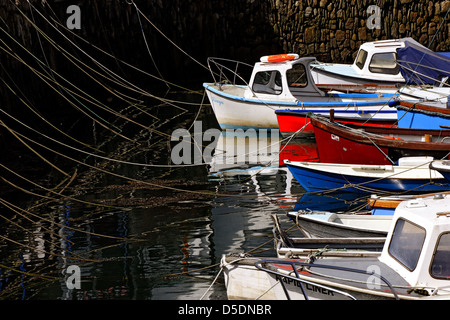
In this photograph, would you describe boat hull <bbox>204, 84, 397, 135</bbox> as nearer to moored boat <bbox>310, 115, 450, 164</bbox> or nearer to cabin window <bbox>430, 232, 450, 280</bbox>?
moored boat <bbox>310, 115, 450, 164</bbox>

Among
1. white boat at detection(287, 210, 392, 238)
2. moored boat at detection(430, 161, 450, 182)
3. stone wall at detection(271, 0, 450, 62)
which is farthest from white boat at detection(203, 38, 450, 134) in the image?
white boat at detection(287, 210, 392, 238)

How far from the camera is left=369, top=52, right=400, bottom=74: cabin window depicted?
77.8ft

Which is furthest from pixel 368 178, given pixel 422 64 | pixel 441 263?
pixel 422 64

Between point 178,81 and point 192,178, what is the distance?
14525 mm

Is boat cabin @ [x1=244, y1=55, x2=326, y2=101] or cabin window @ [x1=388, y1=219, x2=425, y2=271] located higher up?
boat cabin @ [x1=244, y1=55, x2=326, y2=101]

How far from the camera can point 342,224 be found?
40.2ft

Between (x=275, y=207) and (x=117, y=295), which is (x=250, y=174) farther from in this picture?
(x=117, y=295)

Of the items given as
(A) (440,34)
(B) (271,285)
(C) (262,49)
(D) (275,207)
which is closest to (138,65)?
(C) (262,49)

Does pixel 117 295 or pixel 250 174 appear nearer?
pixel 117 295

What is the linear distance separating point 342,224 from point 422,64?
10617mm

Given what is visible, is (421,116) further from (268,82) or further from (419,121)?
(268,82)

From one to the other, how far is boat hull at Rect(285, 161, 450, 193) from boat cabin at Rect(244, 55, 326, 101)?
6425 millimetres

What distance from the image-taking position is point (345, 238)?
1134 cm
